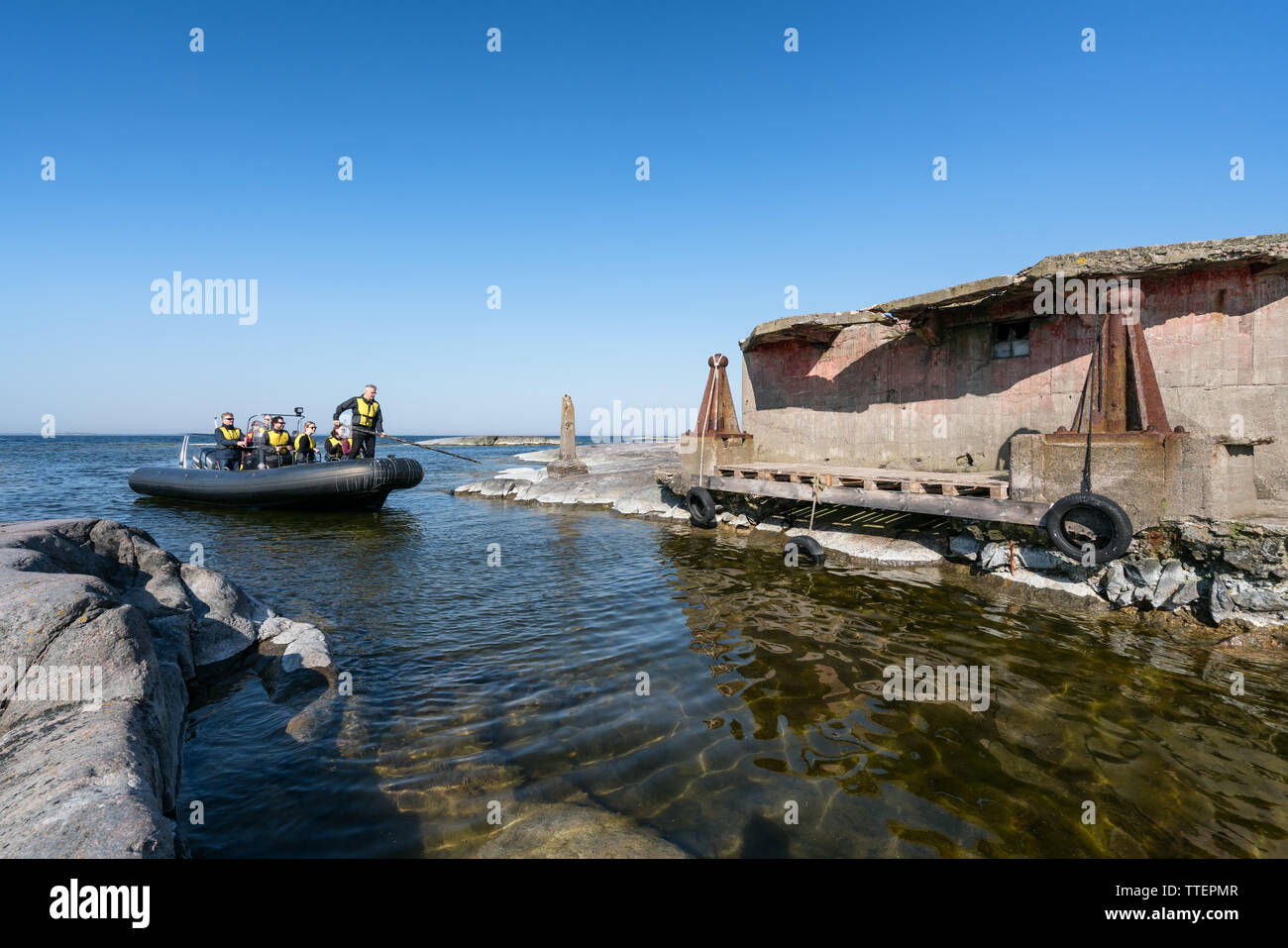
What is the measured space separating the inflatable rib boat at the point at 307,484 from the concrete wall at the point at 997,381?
395 inches

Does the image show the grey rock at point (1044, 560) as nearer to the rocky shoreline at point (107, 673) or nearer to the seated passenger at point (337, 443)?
the rocky shoreline at point (107, 673)

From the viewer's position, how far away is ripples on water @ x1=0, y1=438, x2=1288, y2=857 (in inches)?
137

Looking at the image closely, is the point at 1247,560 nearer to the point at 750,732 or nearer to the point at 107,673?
the point at 750,732

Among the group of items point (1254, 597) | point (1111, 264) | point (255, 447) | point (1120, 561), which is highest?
point (1111, 264)

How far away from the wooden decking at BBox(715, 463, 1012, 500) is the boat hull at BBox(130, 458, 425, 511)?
9.11m

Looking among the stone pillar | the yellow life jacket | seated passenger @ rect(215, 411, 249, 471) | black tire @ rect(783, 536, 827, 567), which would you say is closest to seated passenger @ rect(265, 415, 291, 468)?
seated passenger @ rect(215, 411, 249, 471)

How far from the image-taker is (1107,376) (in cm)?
780

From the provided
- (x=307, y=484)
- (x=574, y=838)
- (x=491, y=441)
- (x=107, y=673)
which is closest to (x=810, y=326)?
(x=574, y=838)

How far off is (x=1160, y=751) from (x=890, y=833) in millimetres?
2504

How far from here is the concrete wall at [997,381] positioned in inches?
302

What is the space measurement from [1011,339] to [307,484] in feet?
54.8

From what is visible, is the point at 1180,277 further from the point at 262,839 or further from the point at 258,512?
the point at 258,512

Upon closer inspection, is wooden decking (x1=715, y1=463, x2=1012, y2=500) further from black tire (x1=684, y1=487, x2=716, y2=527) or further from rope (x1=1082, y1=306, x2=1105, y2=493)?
rope (x1=1082, y1=306, x2=1105, y2=493)
